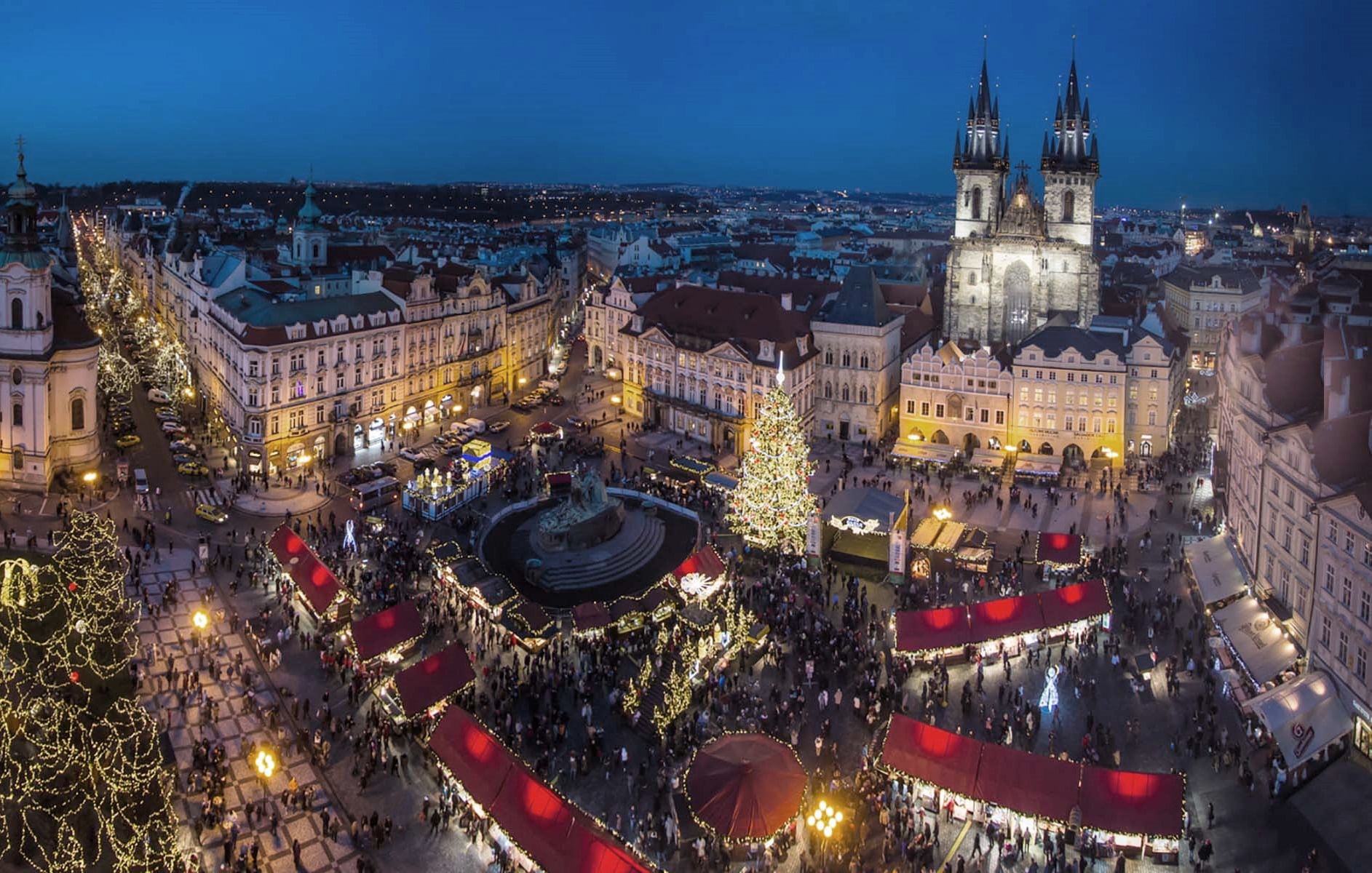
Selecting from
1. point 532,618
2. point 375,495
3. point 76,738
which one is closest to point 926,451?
point 375,495

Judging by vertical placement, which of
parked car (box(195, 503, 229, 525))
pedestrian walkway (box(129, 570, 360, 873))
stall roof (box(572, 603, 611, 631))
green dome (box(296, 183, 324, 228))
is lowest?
pedestrian walkway (box(129, 570, 360, 873))

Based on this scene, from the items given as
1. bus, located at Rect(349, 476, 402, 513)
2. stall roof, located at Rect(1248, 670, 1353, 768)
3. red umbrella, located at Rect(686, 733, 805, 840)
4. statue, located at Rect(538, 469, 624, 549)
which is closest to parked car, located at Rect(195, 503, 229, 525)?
bus, located at Rect(349, 476, 402, 513)

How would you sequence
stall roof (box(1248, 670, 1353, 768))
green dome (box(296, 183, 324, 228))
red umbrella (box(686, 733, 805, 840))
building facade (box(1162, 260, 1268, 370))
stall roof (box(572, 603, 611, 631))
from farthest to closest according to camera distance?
1. building facade (box(1162, 260, 1268, 370))
2. green dome (box(296, 183, 324, 228))
3. stall roof (box(572, 603, 611, 631))
4. stall roof (box(1248, 670, 1353, 768))
5. red umbrella (box(686, 733, 805, 840))

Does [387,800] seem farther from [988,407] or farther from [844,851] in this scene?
[988,407]

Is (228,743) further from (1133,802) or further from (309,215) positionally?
(309,215)

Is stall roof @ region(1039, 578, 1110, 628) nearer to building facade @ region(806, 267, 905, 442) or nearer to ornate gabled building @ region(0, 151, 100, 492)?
building facade @ region(806, 267, 905, 442)

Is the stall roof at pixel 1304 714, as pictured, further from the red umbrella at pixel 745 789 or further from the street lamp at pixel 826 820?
the red umbrella at pixel 745 789

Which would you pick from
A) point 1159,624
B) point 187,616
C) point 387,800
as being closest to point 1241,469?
point 1159,624

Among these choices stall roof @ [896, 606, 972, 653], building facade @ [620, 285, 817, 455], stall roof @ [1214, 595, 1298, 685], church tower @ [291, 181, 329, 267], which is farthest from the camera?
church tower @ [291, 181, 329, 267]
